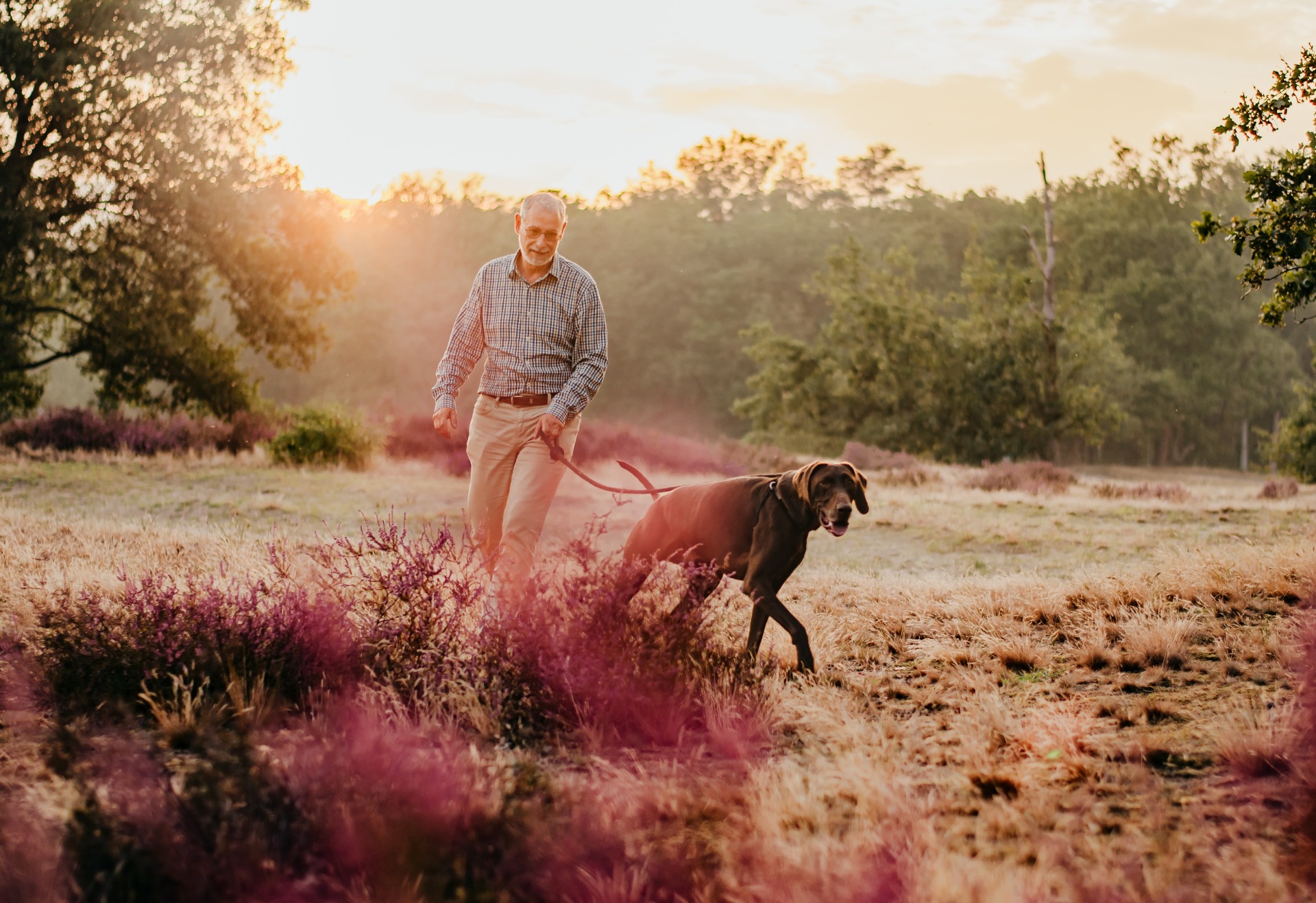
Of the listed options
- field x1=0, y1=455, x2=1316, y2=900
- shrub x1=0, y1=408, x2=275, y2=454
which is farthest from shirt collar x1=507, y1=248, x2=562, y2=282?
shrub x1=0, y1=408, x2=275, y2=454

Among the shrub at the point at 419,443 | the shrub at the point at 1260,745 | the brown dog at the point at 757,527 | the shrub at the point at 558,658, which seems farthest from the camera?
the shrub at the point at 419,443

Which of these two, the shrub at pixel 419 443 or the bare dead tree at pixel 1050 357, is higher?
the bare dead tree at pixel 1050 357

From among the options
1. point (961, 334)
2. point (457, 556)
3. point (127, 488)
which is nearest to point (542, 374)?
point (457, 556)

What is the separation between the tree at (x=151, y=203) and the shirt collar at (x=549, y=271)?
16076 mm

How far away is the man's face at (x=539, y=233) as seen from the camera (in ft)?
15.7

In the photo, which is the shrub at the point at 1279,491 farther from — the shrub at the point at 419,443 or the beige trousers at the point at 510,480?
the beige trousers at the point at 510,480

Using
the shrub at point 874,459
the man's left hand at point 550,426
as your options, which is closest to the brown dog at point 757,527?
the man's left hand at point 550,426

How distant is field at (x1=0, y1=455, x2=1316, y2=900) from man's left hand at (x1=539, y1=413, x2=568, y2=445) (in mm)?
482

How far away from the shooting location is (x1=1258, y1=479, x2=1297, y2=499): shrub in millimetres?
18781

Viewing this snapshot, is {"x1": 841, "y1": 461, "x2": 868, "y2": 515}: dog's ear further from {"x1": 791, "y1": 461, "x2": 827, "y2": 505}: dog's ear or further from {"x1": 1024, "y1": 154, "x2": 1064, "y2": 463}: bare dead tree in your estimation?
{"x1": 1024, "y1": 154, "x2": 1064, "y2": 463}: bare dead tree

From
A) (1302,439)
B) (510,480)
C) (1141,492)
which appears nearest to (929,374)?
(1302,439)

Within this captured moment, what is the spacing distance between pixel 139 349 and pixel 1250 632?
69.3 feet

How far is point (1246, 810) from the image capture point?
2992 millimetres

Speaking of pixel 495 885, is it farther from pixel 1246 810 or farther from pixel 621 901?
pixel 1246 810
